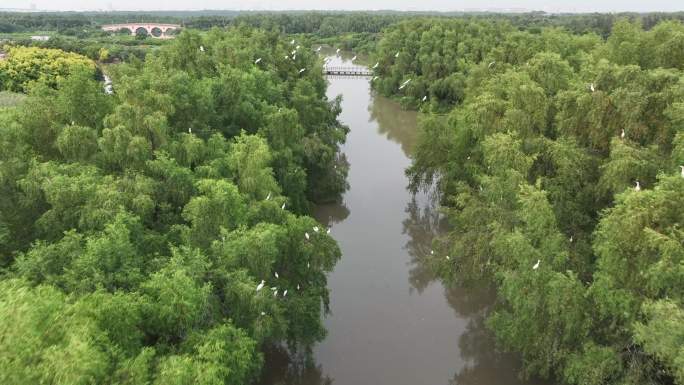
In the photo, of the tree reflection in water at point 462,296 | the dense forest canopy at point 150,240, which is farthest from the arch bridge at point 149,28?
the dense forest canopy at point 150,240

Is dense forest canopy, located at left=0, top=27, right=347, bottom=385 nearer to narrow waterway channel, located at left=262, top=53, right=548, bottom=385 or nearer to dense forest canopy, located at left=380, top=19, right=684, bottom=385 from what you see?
narrow waterway channel, located at left=262, top=53, right=548, bottom=385

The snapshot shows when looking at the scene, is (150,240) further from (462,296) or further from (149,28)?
(149,28)

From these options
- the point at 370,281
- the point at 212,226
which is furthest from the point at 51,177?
the point at 370,281

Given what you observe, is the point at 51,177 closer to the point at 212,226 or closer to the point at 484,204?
the point at 212,226

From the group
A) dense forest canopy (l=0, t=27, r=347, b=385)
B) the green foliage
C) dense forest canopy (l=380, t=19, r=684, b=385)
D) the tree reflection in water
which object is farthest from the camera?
the green foliage

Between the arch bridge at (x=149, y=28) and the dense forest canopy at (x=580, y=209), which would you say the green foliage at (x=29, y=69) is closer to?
the dense forest canopy at (x=580, y=209)

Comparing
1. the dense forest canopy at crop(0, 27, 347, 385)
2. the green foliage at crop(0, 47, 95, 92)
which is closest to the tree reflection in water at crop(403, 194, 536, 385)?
the dense forest canopy at crop(0, 27, 347, 385)
